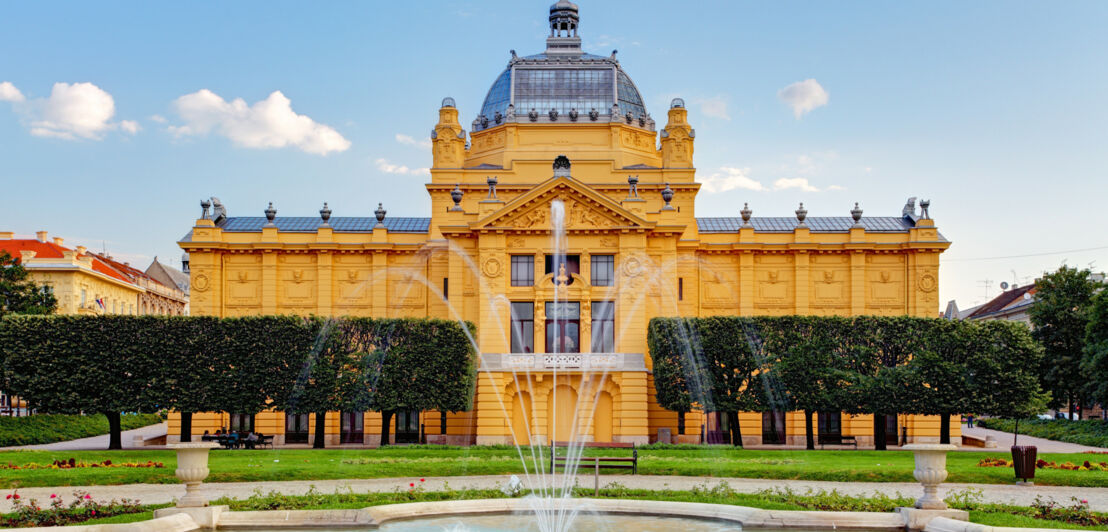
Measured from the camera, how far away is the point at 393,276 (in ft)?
218

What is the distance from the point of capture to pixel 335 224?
228 feet

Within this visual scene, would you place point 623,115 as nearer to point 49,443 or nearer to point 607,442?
point 607,442

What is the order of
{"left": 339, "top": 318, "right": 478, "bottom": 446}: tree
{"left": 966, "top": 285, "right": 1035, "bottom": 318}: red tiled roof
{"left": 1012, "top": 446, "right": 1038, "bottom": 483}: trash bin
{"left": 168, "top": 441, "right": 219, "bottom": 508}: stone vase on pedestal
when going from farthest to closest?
{"left": 966, "top": 285, "right": 1035, "bottom": 318}: red tiled roof → {"left": 339, "top": 318, "right": 478, "bottom": 446}: tree → {"left": 1012, "top": 446, "right": 1038, "bottom": 483}: trash bin → {"left": 168, "top": 441, "right": 219, "bottom": 508}: stone vase on pedestal

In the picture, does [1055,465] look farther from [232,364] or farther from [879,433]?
[232,364]

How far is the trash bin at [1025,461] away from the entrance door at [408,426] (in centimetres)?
3729

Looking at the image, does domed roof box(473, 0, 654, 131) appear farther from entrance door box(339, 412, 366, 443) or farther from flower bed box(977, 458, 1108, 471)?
flower bed box(977, 458, 1108, 471)

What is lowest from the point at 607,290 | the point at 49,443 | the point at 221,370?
the point at 49,443

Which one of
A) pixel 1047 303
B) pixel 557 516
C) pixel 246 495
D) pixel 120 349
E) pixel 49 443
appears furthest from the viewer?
pixel 1047 303

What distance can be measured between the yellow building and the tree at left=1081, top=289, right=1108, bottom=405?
9457mm

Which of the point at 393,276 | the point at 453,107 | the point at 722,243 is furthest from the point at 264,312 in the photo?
the point at 722,243

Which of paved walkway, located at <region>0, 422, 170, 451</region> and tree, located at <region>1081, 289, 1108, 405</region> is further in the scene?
tree, located at <region>1081, 289, 1108, 405</region>

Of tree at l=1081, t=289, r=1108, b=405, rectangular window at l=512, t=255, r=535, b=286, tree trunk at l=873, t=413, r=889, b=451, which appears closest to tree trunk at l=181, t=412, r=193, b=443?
rectangular window at l=512, t=255, r=535, b=286

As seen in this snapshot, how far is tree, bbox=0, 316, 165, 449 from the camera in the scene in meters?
50.0

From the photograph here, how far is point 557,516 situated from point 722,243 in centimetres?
4317
